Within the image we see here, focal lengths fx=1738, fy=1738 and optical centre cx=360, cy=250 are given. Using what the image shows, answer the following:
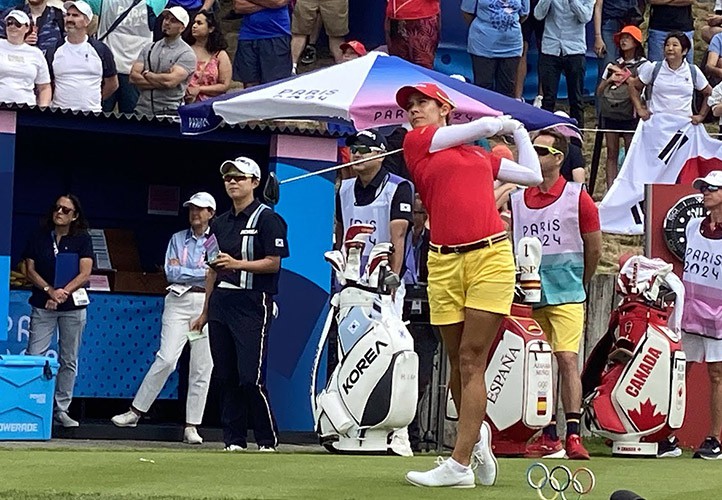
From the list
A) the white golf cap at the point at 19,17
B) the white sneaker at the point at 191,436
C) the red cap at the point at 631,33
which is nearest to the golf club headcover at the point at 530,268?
the white sneaker at the point at 191,436

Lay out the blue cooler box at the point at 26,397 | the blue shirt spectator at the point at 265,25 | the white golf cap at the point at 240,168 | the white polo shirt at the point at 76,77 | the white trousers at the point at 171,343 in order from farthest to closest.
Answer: the blue shirt spectator at the point at 265,25, the white polo shirt at the point at 76,77, the white trousers at the point at 171,343, the blue cooler box at the point at 26,397, the white golf cap at the point at 240,168

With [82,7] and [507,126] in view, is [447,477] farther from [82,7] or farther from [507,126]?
[82,7]

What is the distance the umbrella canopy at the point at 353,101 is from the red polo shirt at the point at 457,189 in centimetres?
381

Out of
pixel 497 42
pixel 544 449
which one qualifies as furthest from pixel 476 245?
pixel 497 42

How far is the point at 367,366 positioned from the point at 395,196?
1574 mm

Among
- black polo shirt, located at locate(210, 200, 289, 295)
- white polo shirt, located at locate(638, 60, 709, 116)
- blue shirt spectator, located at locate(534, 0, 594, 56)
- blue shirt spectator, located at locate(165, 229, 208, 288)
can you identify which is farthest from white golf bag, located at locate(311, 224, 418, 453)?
blue shirt spectator, located at locate(534, 0, 594, 56)

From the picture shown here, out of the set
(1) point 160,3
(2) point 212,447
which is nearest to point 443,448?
(2) point 212,447

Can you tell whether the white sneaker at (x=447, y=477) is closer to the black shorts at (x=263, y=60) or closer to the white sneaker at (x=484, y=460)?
the white sneaker at (x=484, y=460)

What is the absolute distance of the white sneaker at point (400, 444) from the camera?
12195 millimetres

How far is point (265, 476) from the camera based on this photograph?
9500 mm

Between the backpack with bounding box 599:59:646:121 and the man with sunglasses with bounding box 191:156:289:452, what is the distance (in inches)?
236

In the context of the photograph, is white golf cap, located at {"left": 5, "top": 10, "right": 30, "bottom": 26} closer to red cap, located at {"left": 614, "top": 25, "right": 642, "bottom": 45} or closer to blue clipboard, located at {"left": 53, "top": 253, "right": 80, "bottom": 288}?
blue clipboard, located at {"left": 53, "top": 253, "right": 80, "bottom": 288}

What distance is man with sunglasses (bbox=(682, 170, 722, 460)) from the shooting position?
1288 centimetres

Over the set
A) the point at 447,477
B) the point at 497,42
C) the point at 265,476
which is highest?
the point at 497,42
